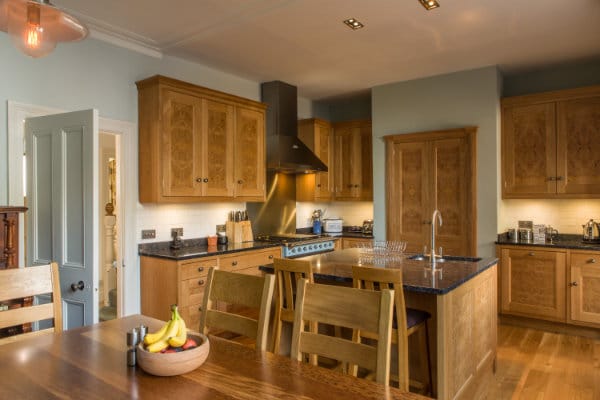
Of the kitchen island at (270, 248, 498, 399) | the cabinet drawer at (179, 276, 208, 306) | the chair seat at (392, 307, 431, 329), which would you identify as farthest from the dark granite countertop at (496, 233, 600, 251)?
the cabinet drawer at (179, 276, 208, 306)

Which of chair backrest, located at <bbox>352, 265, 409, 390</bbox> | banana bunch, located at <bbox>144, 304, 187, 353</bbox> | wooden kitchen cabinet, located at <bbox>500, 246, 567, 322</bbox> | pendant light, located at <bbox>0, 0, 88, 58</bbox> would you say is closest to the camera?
banana bunch, located at <bbox>144, 304, 187, 353</bbox>

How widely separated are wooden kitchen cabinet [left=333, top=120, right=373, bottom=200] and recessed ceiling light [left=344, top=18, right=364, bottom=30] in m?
2.26

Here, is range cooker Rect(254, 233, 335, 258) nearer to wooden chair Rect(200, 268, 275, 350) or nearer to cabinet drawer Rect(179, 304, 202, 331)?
cabinet drawer Rect(179, 304, 202, 331)

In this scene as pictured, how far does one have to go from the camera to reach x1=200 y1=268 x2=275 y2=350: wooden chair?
1744 mm

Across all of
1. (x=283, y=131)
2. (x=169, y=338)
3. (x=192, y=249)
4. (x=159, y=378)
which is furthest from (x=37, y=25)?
(x=283, y=131)

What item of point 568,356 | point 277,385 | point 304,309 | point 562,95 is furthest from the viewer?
point 562,95

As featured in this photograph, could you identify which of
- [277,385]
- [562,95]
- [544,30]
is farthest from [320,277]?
[562,95]

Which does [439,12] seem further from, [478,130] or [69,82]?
[69,82]

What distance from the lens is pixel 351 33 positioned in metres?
3.67

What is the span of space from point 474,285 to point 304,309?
1617mm

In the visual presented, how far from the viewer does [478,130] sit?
4.62 m

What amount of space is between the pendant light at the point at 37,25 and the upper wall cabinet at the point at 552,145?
4.31 metres

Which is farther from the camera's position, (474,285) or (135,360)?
(474,285)

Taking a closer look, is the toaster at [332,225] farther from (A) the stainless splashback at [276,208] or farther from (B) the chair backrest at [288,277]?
(B) the chair backrest at [288,277]
